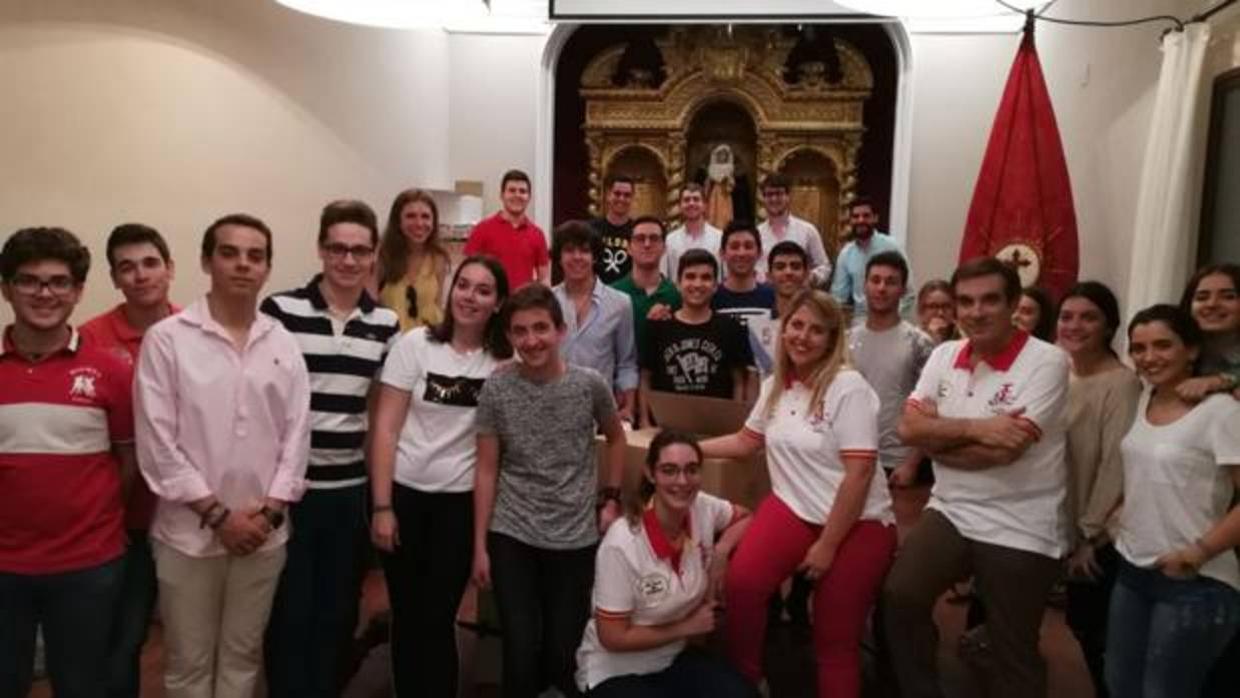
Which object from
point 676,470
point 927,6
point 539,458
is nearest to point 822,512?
point 676,470

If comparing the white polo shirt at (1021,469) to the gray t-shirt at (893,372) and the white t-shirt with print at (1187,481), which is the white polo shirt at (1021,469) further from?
the gray t-shirt at (893,372)

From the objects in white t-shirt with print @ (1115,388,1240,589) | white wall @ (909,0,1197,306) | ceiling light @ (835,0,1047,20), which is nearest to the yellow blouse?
white t-shirt with print @ (1115,388,1240,589)

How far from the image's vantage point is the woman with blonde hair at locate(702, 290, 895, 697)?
227 cm

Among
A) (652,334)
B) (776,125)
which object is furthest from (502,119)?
(652,334)

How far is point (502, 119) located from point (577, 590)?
206 inches

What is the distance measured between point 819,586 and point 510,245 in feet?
9.16

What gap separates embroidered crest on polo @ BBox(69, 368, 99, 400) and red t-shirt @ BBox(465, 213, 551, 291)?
8.67ft

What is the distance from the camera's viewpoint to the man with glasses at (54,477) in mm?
1947

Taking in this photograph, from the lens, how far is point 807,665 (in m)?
3.12

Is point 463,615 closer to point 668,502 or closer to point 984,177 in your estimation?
point 668,502

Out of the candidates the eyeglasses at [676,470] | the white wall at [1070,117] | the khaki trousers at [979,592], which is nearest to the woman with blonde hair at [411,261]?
the eyeglasses at [676,470]

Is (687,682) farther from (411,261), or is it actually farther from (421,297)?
(411,261)

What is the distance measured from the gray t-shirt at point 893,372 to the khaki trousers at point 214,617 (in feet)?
6.45

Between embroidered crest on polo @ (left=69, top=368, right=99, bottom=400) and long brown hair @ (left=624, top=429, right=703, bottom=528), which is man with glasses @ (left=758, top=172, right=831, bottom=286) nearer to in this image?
long brown hair @ (left=624, top=429, right=703, bottom=528)
